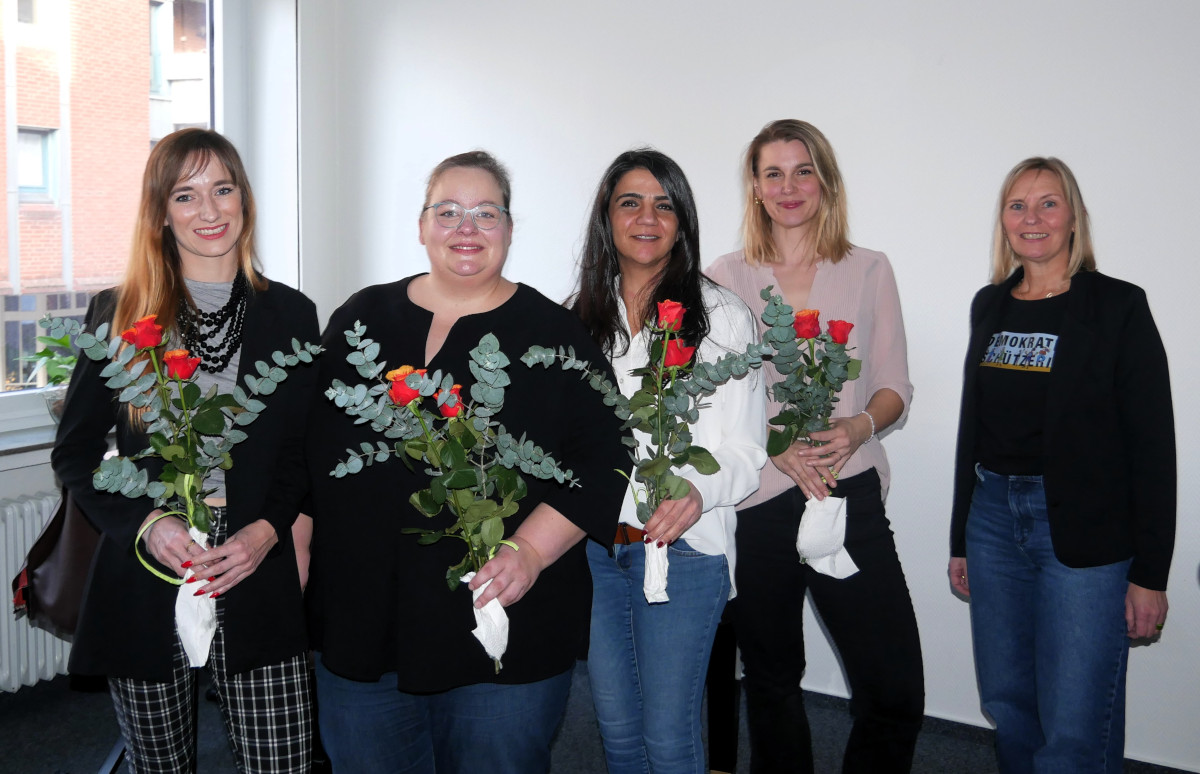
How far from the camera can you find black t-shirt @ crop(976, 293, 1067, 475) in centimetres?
217

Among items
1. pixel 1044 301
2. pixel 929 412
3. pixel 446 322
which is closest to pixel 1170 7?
pixel 1044 301

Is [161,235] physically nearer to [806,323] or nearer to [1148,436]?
[806,323]

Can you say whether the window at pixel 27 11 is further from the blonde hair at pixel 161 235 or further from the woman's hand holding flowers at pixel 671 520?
the woman's hand holding flowers at pixel 671 520

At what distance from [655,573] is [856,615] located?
0.65 metres

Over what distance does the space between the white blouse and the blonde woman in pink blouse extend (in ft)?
0.68

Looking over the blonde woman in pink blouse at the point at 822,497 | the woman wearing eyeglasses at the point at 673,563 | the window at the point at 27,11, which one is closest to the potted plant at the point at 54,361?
the window at the point at 27,11

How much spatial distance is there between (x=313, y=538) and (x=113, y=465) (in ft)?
1.23

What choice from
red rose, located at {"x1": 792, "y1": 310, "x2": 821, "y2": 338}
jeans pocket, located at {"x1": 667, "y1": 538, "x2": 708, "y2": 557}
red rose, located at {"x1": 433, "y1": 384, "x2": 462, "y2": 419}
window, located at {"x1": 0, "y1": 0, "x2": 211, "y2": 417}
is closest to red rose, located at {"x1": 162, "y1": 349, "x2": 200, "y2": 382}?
red rose, located at {"x1": 433, "y1": 384, "x2": 462, "y2": 419}

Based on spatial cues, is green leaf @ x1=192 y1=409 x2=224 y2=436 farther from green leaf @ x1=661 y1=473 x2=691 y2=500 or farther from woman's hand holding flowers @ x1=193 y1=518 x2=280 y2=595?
green leaf @ x1=661 y1=473 x2=691 y2=500

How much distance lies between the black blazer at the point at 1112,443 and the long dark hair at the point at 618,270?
870mm

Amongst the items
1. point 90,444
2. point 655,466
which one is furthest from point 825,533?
point 90,444

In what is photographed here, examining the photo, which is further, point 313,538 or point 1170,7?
point 1170,7

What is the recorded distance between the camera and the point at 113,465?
1.48 metres

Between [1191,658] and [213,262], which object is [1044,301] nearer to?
[1191,658]
